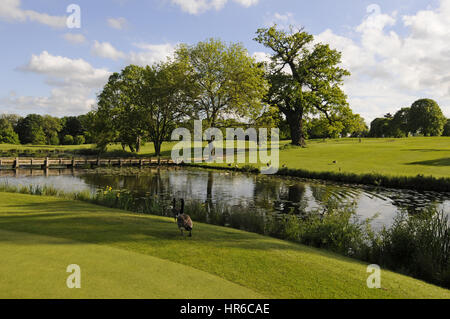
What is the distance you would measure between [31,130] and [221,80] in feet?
306

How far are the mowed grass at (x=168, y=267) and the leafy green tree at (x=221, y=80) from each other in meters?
44.5

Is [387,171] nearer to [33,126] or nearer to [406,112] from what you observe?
[406,112]

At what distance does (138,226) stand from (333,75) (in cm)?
5769

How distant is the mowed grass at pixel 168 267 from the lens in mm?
5668

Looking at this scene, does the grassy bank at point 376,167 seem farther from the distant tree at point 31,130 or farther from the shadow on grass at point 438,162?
the distant tree at point 31,130

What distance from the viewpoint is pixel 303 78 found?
59.2 m

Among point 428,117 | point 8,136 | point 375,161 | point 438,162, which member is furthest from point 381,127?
point 8,136

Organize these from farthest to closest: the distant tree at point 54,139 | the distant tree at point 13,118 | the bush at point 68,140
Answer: the distant tree at point 13,118, the bush at point 68,140, the distant tree at point 54,139

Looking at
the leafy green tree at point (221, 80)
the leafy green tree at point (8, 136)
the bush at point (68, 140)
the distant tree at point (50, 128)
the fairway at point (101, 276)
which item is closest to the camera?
the fairway at point (101, 276)

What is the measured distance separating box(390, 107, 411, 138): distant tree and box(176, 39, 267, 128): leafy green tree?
260 feet

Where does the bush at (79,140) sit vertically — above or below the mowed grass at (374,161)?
above

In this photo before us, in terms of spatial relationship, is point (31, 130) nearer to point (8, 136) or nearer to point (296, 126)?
point (8, 136)

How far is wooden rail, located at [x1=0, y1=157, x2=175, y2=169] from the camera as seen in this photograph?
1694 inches

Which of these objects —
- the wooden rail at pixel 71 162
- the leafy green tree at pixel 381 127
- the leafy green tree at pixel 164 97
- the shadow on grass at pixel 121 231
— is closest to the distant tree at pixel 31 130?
the leafy green tree at pixel 164 97
